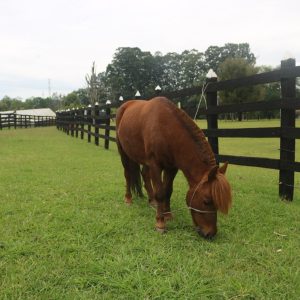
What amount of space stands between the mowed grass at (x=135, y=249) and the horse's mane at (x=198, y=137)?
0.76 metres

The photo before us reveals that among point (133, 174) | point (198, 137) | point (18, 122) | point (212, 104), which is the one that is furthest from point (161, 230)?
point (18, 122)

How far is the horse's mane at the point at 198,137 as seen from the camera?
3.47 metres

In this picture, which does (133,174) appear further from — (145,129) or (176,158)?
(176,158)

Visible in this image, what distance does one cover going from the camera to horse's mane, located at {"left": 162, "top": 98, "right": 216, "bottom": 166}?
3.47m

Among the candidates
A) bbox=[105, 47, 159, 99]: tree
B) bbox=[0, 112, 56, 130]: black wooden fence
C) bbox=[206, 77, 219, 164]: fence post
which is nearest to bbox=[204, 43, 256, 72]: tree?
bbox=[105, 47, 159, 99]: tree

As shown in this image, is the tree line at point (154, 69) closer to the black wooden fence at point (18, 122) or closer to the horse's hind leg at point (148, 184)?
the black wooden fence at point (18, 122)

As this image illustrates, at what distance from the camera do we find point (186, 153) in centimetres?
358

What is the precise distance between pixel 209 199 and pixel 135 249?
31.2 inches

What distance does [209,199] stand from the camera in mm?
3297

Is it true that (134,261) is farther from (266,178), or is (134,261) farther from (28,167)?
(28,167)

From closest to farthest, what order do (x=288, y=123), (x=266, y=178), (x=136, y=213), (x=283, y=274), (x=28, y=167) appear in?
1. (x=283, y=274)
2. (x=136, y=213)
3. (x=288, y=123)
4. (x=266, y=178)
5. (x=28, y=167)

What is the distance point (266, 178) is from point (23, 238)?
4993 mm

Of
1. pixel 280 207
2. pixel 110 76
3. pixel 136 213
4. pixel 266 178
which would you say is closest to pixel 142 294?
pixel 136 213

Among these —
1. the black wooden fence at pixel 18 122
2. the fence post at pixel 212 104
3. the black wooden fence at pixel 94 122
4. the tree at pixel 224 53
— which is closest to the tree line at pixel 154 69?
the tree at pixel 224 53
